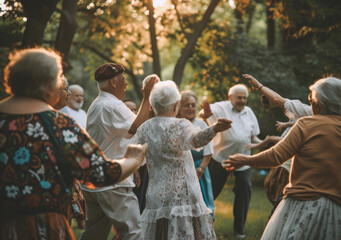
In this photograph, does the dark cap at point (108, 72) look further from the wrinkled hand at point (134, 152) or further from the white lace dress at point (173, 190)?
the wrinkled hand at point (134, 152)

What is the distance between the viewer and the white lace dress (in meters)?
4.71

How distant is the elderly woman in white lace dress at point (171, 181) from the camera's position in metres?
4.71

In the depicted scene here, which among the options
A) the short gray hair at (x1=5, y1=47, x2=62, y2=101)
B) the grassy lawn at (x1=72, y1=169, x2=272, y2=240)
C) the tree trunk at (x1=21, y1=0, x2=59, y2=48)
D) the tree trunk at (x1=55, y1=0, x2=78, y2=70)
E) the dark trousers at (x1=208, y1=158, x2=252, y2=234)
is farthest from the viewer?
the tree trunk at (x1=55, y1=0, x2=78, y2=70)

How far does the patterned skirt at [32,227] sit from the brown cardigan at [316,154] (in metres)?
1.89

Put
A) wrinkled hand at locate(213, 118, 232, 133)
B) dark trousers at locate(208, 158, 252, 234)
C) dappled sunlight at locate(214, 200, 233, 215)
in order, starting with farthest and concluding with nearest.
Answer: dappled sunlight at locate(214, 200, 233, 215) < dark trousers at locate(208, 158, 252, 234) < wrinkled hand at locate(213, 118, 232, 133)

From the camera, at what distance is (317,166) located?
367 centimetres

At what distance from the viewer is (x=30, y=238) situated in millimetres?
2873

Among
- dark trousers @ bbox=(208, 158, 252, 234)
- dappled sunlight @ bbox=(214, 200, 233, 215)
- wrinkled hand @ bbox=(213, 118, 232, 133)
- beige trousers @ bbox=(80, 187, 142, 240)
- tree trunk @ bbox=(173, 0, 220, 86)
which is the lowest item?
dappled sunlight @ bbox=(214, 200, 233, 215)

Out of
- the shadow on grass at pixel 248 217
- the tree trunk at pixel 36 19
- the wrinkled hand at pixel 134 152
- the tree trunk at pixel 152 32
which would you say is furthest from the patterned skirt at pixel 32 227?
the tree trunk at pixel 152 32

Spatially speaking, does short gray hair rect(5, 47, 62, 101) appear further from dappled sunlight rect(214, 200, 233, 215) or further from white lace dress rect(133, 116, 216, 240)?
dappled sunlight rect(214, 200, 233, 215)

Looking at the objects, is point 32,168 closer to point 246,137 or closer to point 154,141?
point 154,141

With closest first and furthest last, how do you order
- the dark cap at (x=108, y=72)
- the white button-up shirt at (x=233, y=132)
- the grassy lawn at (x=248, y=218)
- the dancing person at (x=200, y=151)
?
the dark cap at (x=108, y=72), the dancing person at (x=200, y=151), the grassy lawn at (x=248, y=218), the white button-up shirt at (x=233, y=132)

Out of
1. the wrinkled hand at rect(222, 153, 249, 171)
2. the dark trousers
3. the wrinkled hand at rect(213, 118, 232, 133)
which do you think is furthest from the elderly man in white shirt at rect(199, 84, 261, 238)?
the wrinkled hand at rect(222, 153, 249, 171)

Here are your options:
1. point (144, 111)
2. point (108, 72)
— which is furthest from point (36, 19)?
point (144, 111)
